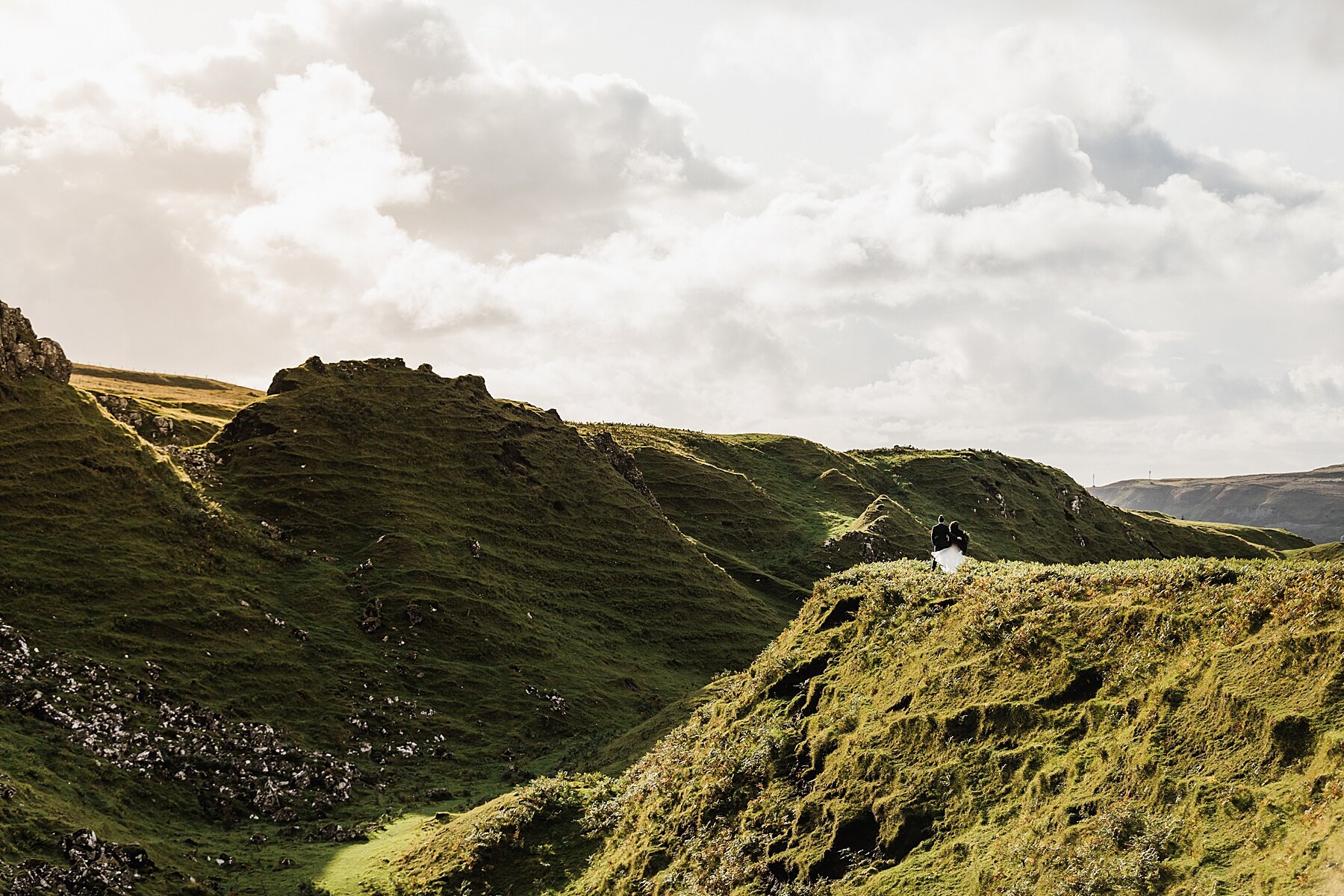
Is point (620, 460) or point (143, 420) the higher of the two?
point (143, 420)

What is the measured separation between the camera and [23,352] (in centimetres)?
6181

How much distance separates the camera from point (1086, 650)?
19.9 m

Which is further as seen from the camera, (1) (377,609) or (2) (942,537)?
(1) (377,609)

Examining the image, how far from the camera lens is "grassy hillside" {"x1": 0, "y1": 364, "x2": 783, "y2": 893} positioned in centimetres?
3719

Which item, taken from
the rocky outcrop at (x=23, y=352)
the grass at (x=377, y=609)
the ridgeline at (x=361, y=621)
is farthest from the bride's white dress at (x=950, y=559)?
the rocky outcrop at (x=23, y=352)

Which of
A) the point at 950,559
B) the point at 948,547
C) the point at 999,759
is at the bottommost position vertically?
the point at 999,759

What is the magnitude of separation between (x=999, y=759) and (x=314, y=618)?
48923 millimetres

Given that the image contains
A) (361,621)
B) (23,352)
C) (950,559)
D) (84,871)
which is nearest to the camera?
(84,871)

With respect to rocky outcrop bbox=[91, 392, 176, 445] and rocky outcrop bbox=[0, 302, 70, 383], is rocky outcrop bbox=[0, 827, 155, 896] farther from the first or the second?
rocky outcrop bbox=[91, 392, 176, 445]

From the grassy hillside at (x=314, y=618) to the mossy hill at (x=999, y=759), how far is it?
46.7ft

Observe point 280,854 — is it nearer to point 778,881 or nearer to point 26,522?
point 778,881

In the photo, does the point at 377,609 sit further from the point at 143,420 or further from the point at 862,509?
the point at 862,509

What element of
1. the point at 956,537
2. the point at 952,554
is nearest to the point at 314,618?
the point at 952,554

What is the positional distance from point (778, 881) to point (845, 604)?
33.9 ft
